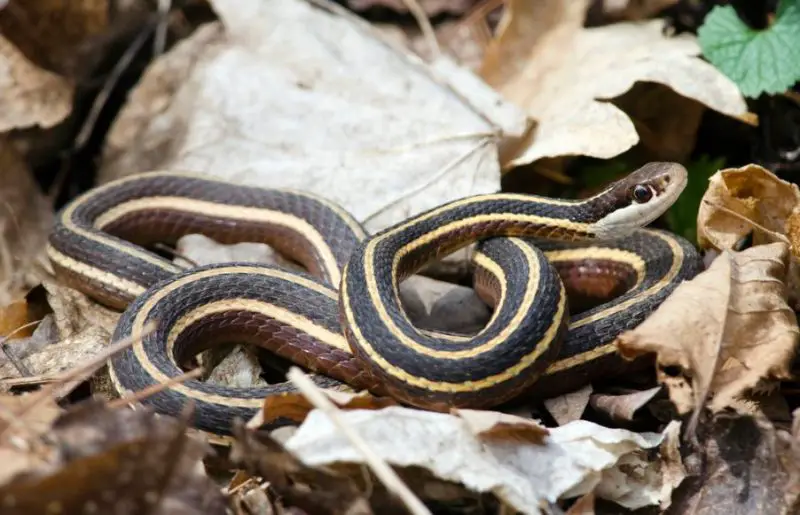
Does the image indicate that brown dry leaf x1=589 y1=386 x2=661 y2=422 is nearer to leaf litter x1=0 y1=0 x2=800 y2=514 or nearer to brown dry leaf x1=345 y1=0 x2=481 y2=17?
leaf litter x1=0 y1=0 x2=800 y2=514

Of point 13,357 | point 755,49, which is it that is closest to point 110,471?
point 13,357

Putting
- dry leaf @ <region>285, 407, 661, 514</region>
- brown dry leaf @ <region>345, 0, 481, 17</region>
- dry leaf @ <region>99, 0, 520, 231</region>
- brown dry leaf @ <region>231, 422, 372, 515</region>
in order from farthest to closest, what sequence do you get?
brown dry leaf @ <region>345, 0, 481, 17</region> → dry leaf @ <region>99, 0, 520, 231</region> → dry leaf @ <region>285, 407, 661, 514</region> → brown dry leaf @ <region>231, 422, 372, 515</region>

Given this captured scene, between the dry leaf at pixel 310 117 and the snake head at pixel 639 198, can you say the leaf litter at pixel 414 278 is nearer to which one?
the dry leaf at pixel 310 117

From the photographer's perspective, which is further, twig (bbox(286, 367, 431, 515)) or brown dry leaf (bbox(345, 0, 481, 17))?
brown dry leaf (bbox(345, 0, 481, 17))

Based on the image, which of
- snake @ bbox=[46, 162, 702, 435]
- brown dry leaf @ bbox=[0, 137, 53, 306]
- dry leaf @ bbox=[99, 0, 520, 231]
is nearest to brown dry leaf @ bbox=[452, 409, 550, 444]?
snake @ bbox=[46, 162, 702, 435]

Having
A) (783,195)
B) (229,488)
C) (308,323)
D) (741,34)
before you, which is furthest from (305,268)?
(741,34)

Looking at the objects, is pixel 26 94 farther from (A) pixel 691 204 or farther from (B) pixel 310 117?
(A) pixel 691 204

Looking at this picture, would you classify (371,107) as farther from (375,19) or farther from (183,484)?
(183,484)
